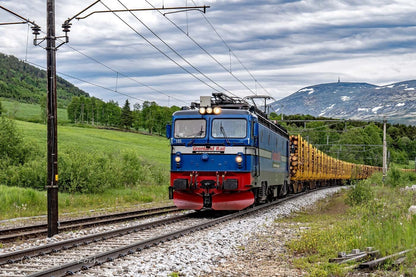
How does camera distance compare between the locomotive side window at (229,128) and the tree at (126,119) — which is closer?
the locomotive side window at (229,128)

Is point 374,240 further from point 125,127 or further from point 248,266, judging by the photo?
point 125,127

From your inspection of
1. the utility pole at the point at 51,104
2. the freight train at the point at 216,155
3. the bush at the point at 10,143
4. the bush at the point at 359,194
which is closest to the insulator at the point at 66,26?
the utility pole at the point at 51,104

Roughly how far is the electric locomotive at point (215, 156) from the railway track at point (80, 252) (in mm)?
2974

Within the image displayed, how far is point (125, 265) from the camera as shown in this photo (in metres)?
8.73

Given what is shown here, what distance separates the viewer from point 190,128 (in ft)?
58.3

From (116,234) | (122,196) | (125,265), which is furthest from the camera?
(122,196)

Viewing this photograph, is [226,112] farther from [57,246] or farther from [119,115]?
[119,115]

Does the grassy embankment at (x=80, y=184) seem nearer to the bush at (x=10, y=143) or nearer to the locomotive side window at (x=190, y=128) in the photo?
the bush at (x=10, y=143)

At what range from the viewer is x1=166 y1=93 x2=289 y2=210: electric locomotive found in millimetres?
17000

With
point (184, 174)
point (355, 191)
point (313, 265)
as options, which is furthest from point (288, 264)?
point (355, 191)

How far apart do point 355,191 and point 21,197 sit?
13.8 metres

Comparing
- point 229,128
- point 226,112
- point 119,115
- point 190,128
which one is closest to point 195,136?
point 190,128

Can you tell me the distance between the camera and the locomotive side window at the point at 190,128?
17594 millimetres

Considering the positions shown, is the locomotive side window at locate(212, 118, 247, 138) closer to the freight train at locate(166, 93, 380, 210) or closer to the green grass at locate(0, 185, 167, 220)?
the freight train at locate(166, 93, 380, 210)
